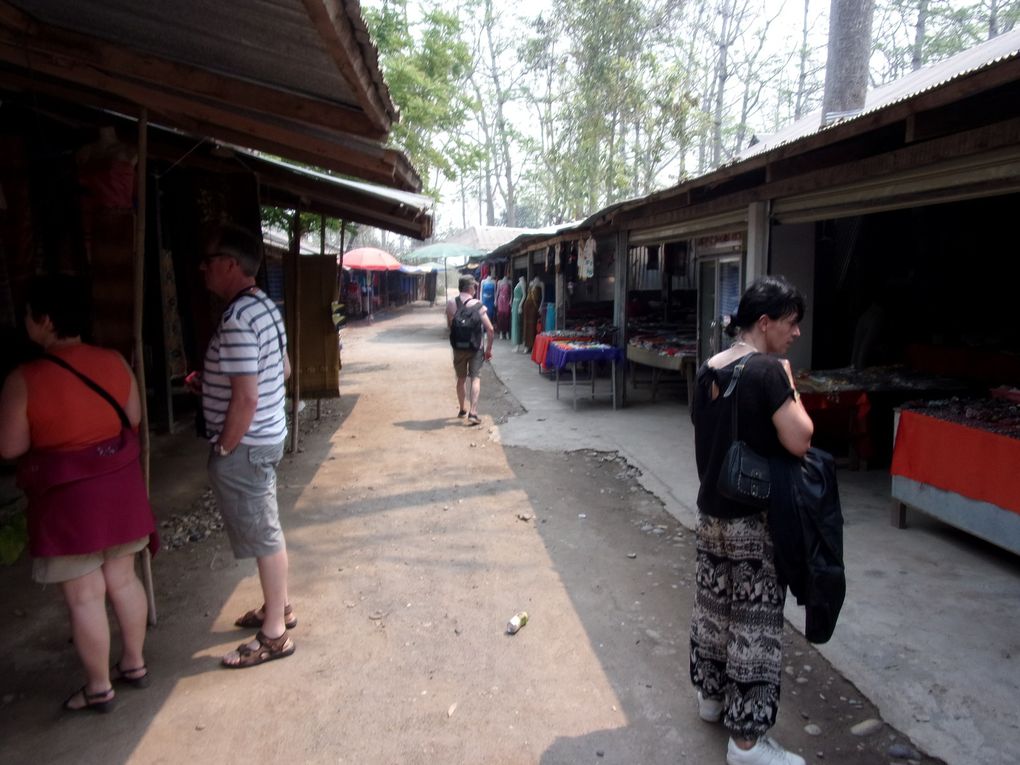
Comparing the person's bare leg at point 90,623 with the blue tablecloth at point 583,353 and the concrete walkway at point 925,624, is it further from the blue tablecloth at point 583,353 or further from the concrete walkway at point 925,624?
the blue tablecloth at point 583,353

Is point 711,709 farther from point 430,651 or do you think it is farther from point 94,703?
point 94,703

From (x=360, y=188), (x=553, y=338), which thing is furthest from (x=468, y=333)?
(x=553, y=338)

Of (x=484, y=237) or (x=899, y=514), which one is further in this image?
(x=484, y=237)

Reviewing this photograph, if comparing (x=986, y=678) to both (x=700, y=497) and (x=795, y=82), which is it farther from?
(x=795, y=82)

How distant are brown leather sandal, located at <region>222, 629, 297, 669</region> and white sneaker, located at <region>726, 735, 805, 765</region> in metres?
2.00

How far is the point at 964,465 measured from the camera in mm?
4402

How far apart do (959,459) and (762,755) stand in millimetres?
2789

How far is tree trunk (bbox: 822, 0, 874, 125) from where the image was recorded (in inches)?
427

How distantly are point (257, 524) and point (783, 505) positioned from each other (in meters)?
2.19

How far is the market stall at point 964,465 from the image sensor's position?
4.11 metres

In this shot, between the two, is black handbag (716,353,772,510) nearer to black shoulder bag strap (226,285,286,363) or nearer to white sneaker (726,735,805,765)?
white sneaker (726,735,805,765)

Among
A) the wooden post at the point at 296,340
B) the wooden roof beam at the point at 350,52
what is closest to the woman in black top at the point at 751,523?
the wooden roof beam at the point at 350,52

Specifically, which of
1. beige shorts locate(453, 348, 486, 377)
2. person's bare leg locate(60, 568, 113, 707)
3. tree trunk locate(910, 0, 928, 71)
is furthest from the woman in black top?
tree trunk locate(910, 0, 928, 71)

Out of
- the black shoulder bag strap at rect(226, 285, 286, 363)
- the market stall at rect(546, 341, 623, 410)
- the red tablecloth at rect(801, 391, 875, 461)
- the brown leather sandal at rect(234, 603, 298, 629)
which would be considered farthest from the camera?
the market stall at rect(546, 341, 623, 410)
